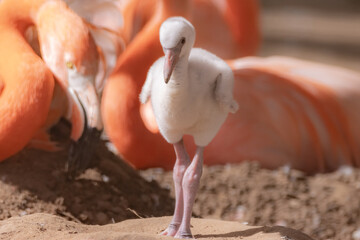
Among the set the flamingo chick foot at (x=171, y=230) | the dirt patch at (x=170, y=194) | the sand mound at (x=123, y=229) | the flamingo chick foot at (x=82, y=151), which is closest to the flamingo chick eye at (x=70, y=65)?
the flamingo chick foot at (x=82, y=151)

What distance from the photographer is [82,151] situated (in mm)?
2486

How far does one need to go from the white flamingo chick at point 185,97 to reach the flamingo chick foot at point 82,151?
0.42 m

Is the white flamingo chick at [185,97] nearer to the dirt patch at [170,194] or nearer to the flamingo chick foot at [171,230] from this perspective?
the flamingo chick foot at [171,230]

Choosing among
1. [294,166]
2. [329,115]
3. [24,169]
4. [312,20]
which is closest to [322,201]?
[294,166]

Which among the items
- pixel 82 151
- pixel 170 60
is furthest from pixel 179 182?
pixel 82 151

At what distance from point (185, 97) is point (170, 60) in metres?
0.13

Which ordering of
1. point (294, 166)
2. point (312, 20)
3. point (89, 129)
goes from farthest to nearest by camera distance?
1. point (312, 20)
2. point (294, 166)
3. point (89, 129)

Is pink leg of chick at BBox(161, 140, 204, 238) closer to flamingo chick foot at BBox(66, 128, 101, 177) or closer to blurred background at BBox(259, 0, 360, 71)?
flamingo chick foot at BBox(66, 128, 101, 177)

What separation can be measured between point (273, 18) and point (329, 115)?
525 centimetres

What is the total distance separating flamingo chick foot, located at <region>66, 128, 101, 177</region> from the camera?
2.45 m

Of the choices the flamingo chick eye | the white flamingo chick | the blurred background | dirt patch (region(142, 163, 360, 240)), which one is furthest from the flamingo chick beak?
the blurred background

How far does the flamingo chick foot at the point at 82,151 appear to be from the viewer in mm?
2445

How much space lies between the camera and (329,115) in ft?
12.1

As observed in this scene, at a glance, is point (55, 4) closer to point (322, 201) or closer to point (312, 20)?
point (322, 201)
